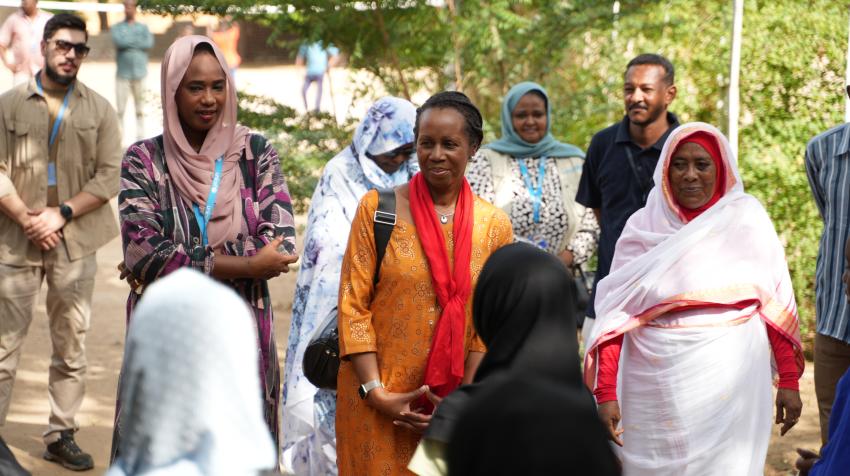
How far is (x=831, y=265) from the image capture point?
582 centimetres

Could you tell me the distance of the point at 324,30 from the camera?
948cm

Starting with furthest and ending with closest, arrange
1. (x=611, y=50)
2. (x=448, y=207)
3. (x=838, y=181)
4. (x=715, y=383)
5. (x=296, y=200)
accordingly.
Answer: (x=611, y=50) < (x=296, y=200) < (x=838, y=181) < (x=715, y=383) < (x=448, y=207)

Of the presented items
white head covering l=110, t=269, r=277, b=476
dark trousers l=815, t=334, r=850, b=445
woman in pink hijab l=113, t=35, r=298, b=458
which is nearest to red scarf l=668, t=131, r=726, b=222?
dark trousers l=815, t=334, r=850, b=445

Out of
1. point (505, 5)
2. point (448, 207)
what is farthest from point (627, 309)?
point (505, 5)

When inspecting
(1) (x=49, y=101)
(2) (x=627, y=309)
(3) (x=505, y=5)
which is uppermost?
(3) (x=505, y=5)

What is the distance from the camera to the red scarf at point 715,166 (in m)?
4.91

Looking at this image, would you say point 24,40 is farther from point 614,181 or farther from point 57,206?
point 614,181

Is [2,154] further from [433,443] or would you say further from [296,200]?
[433,443]

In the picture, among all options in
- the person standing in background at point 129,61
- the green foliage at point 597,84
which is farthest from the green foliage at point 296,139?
the person standing in background at point 129,61

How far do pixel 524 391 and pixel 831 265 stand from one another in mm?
3936

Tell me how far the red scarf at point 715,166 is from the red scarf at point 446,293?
120cm

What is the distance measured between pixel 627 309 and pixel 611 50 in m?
6.48

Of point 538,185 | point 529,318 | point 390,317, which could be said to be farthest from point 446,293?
point 538,185

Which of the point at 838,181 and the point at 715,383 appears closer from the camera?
the point at 715,383
